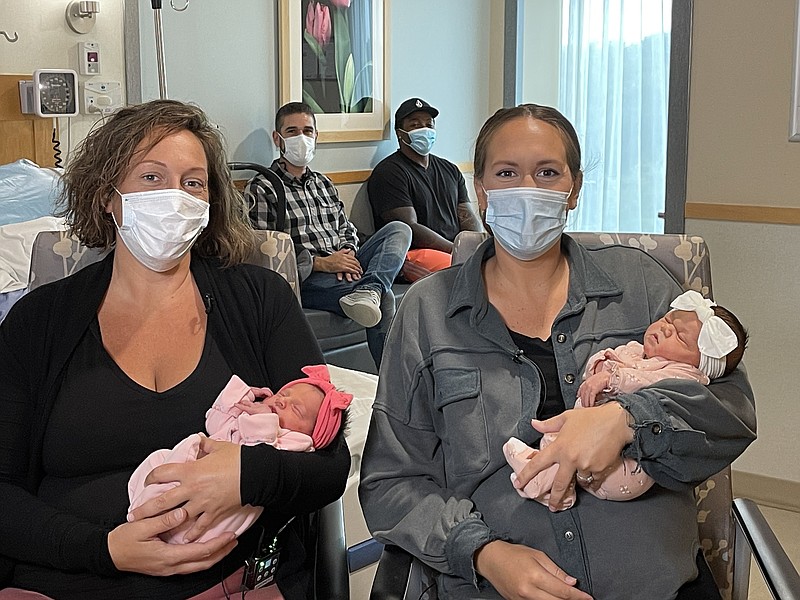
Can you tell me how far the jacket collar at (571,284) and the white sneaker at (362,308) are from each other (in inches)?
96.0

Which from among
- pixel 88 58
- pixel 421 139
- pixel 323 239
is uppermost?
pixel 88 58

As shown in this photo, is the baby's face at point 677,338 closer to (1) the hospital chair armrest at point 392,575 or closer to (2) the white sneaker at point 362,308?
(1) the hospital chair armrest at point 392,575

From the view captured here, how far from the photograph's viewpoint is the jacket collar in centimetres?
153

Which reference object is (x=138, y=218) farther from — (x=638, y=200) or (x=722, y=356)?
(x=638, y=200)

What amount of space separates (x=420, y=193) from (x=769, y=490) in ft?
8.46

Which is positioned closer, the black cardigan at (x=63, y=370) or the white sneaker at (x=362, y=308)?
the black cardigan at (x=63, y=370)

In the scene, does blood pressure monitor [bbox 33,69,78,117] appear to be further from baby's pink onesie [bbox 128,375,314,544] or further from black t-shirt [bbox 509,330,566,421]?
black t-shirt [bbox 509,330,566,421]

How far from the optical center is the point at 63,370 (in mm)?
1503

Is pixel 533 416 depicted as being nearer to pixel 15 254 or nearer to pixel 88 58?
pixel 15 254

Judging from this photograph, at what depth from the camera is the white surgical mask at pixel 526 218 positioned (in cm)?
154

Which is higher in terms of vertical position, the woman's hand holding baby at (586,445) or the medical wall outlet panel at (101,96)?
the medical wall outlet panel at (101,96)

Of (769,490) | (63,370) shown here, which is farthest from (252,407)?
(769,490)

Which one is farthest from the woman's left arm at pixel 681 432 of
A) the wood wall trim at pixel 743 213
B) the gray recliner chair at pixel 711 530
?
the wood wall trim at pixel 743 213

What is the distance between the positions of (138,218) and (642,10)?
466cm
